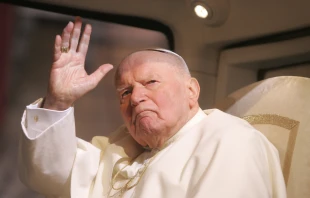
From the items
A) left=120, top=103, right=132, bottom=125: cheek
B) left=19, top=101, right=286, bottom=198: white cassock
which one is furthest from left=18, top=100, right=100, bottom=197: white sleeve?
left=120, top=103, right=132, bottom=125: cheek

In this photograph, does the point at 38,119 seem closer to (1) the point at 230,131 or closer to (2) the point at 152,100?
(2) the point at 152,100

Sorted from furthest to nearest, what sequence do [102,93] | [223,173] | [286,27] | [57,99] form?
[102,93] < [286,27] < [57,99] < [223,173]

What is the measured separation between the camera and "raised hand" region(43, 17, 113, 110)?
1.23 meters

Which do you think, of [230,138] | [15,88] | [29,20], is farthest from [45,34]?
[230,138]

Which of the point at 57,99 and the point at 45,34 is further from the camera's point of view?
the point at 45,34

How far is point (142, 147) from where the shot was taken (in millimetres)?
1379

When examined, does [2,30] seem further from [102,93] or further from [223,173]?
[223,173]

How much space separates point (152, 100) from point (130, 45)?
2.63 feet

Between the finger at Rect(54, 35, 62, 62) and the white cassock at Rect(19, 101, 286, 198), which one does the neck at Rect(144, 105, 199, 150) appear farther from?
the finger at Rect(54, 35, 62, 62)

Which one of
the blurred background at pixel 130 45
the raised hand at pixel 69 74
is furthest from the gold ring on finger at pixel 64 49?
the blurred background at pixel 130 45

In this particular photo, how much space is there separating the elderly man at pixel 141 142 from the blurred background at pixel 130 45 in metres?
0.51

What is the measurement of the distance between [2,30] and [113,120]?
492 millimetres

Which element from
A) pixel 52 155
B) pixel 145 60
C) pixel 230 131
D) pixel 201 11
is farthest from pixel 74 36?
pixel 201 11

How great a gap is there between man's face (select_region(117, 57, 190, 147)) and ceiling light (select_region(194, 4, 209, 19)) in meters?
0.53
